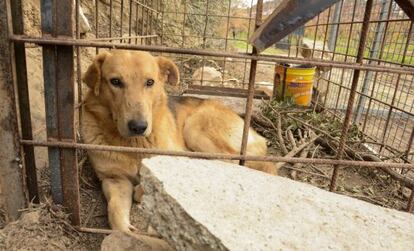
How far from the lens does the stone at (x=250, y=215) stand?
144 cm

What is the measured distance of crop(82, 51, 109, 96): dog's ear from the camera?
282cm

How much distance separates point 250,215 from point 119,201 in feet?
4.37

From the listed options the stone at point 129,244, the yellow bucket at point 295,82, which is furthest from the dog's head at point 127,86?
the yellow bucket at point 295,82

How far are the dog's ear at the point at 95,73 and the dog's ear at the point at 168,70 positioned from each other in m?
0.50

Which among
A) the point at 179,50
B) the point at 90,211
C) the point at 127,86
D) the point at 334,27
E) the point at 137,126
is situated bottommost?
the point at 90,211

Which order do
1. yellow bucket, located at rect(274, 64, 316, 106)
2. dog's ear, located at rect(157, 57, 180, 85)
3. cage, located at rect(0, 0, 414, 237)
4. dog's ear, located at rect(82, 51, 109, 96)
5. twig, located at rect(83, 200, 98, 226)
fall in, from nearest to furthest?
cage, located at rect(0, 0, 414, 237) → twig, located at rect(83, 200, 98, 226) → dog's ear, located at rect(82, 51, 109, 96) → dog's ear, located at rect(157, 57, 180, 85) → yellow bucket, located at rect(274, 64, 316, 106)

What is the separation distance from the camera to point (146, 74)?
2799mm

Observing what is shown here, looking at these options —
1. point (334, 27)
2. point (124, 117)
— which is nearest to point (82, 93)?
point (124, 117)

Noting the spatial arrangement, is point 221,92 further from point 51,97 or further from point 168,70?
point 51,97

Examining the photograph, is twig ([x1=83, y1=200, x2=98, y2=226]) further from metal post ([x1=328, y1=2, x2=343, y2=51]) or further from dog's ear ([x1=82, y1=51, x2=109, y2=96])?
metal post ([x1=328, y1=2, x2=343, y2=51])

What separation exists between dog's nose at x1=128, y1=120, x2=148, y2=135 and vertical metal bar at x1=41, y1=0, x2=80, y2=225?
1.77 ft

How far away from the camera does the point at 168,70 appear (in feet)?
10.5

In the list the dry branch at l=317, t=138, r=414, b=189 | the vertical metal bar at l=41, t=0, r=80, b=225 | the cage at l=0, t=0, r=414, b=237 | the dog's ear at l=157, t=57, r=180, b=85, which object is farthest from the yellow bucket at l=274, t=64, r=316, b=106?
the vertical metal bar at l=41, t=0, r=80, b=225

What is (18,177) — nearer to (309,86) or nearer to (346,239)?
(346,239)
